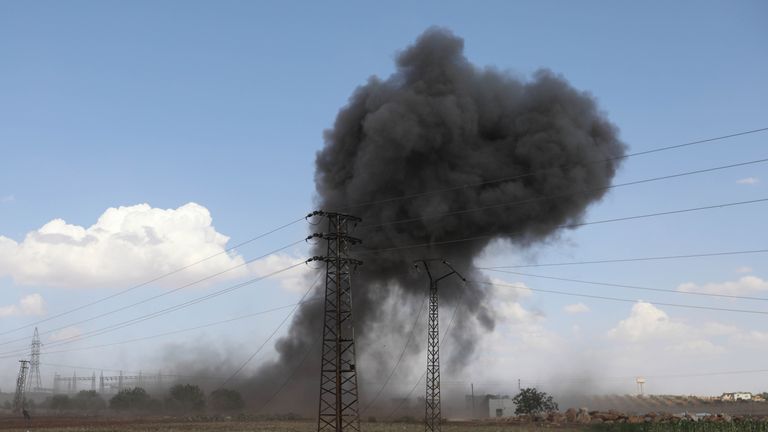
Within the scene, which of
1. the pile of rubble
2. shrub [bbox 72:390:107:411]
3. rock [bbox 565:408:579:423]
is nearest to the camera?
the pile of rubble

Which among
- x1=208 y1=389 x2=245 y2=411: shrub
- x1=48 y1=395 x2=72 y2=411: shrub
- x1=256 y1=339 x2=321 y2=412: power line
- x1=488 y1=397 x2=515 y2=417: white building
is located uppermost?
x1=256 y1=339 x2=321 y2=412: power line

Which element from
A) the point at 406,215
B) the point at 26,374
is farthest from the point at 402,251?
the point at 26,374

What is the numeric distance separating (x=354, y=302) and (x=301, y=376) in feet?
58.2

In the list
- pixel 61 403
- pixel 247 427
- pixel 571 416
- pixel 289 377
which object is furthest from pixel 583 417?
pixel 61 403

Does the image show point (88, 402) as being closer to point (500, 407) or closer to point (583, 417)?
point (500, 407)

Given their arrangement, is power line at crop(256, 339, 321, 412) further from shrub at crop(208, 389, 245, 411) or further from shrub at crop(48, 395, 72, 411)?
shrub at crop(48, 395, 72, 411)

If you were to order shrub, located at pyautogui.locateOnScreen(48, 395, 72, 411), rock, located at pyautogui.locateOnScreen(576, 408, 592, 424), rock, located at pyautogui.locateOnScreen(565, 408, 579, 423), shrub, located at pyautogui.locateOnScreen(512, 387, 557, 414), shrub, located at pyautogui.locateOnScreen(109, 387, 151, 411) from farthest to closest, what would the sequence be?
shrub, located at pyautogui.locateOnScreen(48, 395, 72, 411) < shrub, located at pyautogui.locateOnScreen(109, 387, 151, 411) < shrub, located at pyautogui.locateOnScreen(512, 387, 557, 414) < rock, located at pyautogui.locateOnScreen(565, 408, 579, 423) < rock, located at pyautogui.locateOnScreen(576, 408, 592, 424)

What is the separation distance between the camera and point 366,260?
258ft

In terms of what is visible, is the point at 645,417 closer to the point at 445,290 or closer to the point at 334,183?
the point at 445,290

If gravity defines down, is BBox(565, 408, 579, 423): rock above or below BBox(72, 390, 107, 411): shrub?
above

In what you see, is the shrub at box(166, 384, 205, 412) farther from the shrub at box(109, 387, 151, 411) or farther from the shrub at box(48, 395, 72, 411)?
the shrub at box(48, 395, 72, 411)

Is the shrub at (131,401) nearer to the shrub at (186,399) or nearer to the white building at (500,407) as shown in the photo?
the shrub at (186,399)

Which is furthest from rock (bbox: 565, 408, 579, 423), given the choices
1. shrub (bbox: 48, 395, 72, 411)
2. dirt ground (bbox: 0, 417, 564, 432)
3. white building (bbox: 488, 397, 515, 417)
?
shrub (bbox: 48, 395, 72, 411)

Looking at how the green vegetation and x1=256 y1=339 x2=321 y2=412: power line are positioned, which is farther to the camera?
the green vegetation
